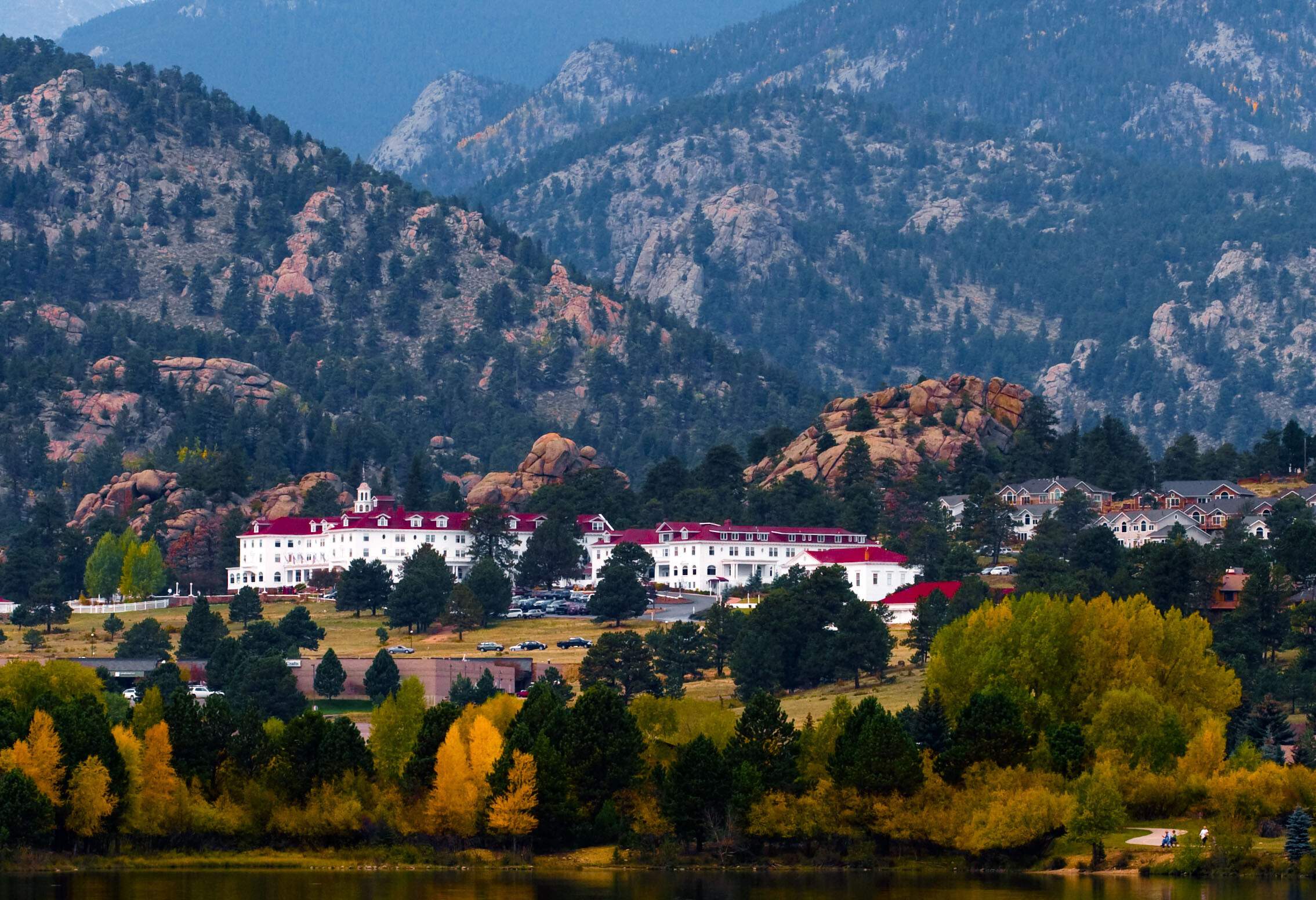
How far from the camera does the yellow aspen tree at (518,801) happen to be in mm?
120938

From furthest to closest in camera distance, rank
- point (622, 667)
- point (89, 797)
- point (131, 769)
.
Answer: point (622, 667)
point (131, 769)
point (89, 797)

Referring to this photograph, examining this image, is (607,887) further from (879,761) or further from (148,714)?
(148,714)

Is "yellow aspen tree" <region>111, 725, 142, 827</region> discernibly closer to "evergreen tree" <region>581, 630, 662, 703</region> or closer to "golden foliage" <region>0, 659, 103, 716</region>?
"golden foliage" <region>0, 659, 103, 716</region>

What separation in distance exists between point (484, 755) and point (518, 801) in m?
3.60

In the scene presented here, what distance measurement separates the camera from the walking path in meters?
116

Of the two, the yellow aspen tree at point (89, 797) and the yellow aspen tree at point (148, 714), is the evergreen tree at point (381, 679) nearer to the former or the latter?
the yellow aspen tree at point (148, 714)

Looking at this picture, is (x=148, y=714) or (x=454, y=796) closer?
(x=454, y=796)

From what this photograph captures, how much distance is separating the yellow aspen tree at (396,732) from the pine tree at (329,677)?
40.6 meters

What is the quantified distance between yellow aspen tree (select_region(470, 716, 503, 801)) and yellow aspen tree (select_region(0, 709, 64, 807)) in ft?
71.6

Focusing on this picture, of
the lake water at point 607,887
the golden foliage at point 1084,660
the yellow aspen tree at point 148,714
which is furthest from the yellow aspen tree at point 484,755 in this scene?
the golden foliage at point 1084,660

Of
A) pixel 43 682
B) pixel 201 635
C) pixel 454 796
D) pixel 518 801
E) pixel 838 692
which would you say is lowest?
pixel 518 801

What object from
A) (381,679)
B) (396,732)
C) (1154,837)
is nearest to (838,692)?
(381,679)

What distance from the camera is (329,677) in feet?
572

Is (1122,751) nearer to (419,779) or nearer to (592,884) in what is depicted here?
(592,884)
